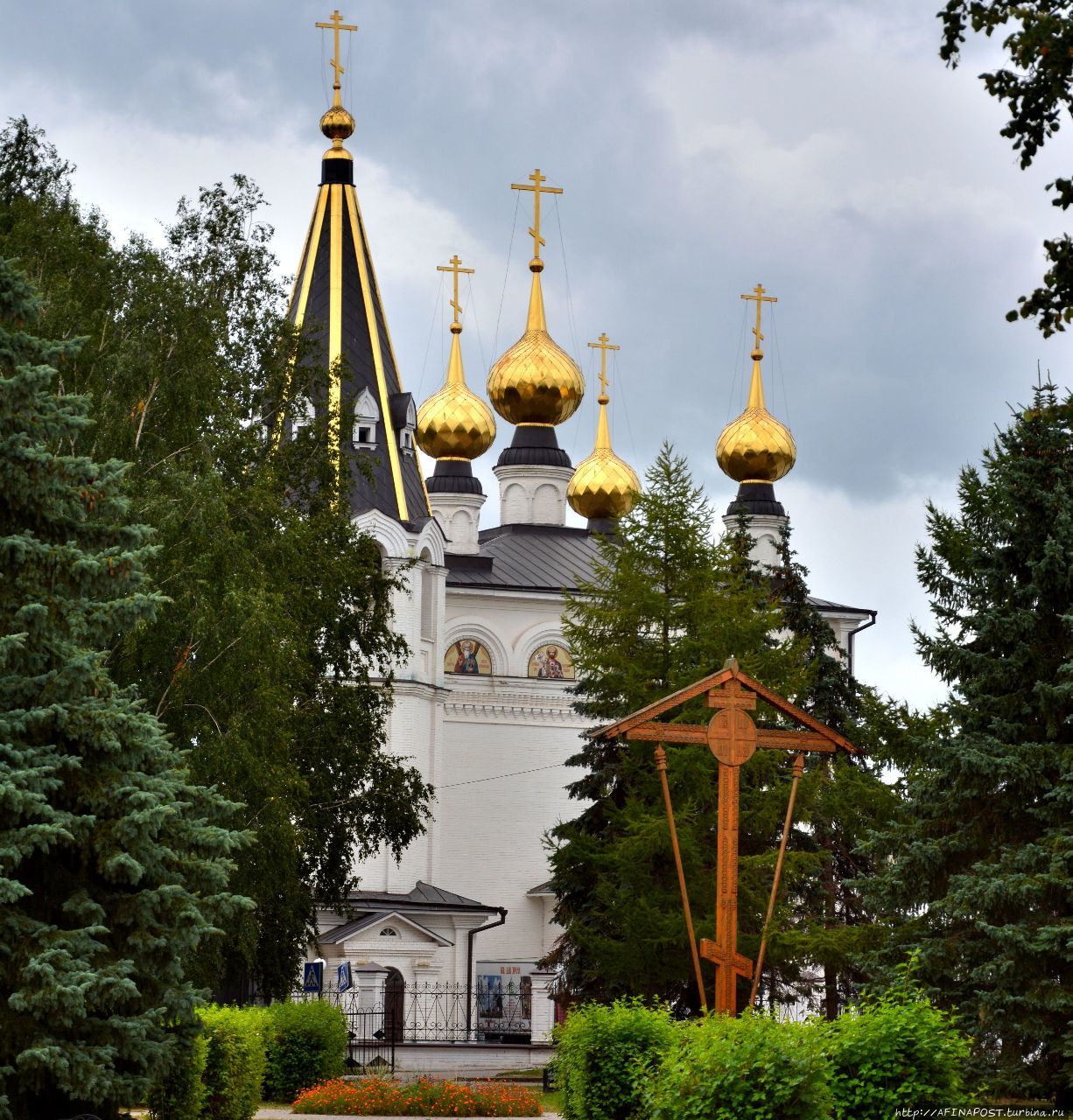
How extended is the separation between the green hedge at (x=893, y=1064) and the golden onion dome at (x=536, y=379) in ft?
111

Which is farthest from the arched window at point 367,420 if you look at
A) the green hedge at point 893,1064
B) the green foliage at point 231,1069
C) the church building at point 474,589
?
the green hedge at point 893,1064

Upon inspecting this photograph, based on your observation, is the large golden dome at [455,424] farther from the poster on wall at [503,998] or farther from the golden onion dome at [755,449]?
the poster on wall at [503,998]

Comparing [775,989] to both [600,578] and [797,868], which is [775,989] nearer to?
[797,868]

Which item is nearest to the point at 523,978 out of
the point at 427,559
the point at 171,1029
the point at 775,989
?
the point at 427,559

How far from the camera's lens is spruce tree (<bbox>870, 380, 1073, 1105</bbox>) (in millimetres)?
15383

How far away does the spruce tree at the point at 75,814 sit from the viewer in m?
11.8

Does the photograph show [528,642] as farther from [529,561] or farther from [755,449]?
[755,449]

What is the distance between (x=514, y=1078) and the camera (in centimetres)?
2573

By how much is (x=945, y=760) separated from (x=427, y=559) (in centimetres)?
2007

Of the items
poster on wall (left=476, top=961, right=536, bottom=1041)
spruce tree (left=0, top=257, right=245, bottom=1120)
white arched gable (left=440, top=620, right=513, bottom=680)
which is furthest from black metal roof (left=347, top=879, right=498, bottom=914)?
spruce tree (left=0, top=257, right=245, bottom=1120)

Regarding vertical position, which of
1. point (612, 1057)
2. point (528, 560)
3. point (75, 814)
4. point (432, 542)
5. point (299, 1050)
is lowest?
point (612, 1057)

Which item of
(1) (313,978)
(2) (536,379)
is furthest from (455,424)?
(1) (313,978)

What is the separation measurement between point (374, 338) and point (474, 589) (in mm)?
5891

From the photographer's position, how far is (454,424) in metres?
42.1
